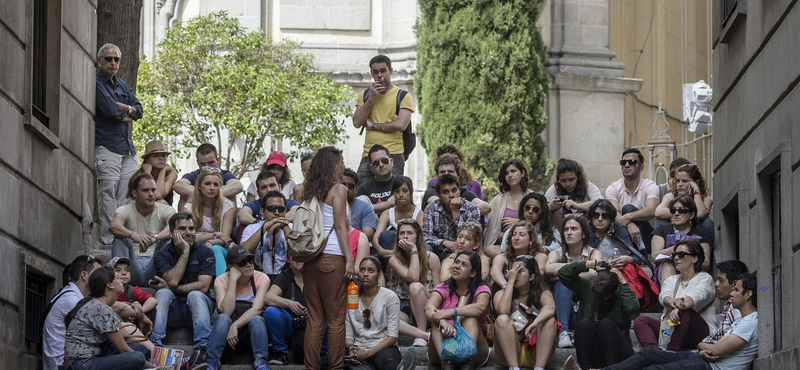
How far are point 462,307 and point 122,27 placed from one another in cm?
703

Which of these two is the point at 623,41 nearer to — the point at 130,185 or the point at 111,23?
the point at 111,23

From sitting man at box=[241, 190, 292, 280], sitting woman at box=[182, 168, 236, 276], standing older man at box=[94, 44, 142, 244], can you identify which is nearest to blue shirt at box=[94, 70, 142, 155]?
standing older man at box=[94, 44, 142, 244]

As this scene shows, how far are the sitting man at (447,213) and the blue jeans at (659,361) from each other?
356cm

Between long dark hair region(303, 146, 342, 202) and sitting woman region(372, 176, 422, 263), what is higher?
long dark hair region(303, 146, 342, 202)

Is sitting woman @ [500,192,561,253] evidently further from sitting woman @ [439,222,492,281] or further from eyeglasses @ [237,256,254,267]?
eyeglasses @ [237,256,254,267]

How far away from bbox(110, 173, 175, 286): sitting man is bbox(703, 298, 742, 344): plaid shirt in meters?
5.49

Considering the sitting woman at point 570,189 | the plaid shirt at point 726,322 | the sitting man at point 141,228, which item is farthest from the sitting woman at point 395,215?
the plaid shirt at point 726,322

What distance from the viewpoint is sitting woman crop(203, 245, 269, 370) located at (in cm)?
1402

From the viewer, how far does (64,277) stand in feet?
46.0

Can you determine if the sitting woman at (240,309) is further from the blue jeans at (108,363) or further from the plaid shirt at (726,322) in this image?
the plaid shirt at (726,322)

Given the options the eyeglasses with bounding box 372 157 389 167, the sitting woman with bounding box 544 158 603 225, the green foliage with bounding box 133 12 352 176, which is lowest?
the sitting woman with bounding box 544 158 603 225

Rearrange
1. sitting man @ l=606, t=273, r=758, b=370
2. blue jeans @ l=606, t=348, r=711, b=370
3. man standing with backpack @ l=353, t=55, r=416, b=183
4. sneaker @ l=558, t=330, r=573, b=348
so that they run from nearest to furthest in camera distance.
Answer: sitting man @ l=606, t=273, r=758, b=370, blue jeans @ l=606, t=348, r=711, b=370, sneaker @ l=558, t=330, r=573, b=348, man standing with backpack @ l=353, t=55, r=416, b=183

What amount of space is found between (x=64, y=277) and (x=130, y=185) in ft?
6.82

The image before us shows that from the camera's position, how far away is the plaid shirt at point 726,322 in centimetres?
1316
